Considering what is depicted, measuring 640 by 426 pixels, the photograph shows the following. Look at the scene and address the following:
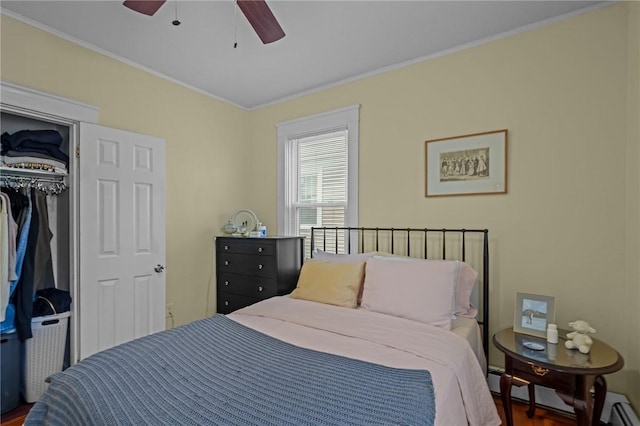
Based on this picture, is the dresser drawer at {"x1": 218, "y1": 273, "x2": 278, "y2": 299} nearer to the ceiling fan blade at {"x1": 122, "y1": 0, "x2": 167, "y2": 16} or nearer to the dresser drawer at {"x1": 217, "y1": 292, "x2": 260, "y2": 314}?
the dresser drawer at {"x1": 217, "y1": 292, "x2": 260, "y2": 314}

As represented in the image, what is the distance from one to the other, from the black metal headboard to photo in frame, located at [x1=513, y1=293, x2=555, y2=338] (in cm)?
29

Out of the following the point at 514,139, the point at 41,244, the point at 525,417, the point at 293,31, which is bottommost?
the point at 525,417

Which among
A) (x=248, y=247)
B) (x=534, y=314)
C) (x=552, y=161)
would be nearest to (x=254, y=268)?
(x=248, y=247)

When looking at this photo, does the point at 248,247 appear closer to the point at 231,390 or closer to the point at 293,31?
the point at 293,31

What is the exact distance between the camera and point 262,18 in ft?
5.63

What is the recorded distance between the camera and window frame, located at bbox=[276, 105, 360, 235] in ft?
9.98

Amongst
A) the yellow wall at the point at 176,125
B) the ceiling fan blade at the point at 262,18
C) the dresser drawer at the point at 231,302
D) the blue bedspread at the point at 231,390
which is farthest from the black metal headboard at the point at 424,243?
the ceiling fan blade at the point at 262,18

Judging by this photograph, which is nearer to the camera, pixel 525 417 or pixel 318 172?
pixel 525 417

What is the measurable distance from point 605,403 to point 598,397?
33cm

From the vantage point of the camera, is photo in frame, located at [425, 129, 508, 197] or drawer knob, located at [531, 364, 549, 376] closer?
drawer knob, located at [531, 364, 549, 376]

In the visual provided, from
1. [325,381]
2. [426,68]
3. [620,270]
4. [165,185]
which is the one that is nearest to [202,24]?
[165,185]

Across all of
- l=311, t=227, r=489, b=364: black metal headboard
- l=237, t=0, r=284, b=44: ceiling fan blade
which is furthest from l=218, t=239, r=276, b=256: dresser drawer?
l=237, t=0, r=284, b=44: ceiling fan blade

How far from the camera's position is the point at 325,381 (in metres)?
1.23

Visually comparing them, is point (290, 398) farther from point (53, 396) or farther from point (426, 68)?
point (426, 68)
